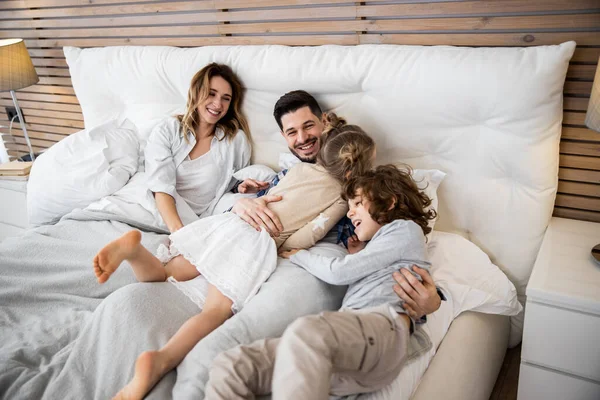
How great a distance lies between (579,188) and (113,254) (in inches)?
57.3

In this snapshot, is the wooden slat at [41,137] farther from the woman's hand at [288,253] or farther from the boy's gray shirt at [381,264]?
the boy's gray shirt at [381,264]

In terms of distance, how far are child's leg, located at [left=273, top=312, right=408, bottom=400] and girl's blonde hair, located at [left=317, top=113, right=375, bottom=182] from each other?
0.56m

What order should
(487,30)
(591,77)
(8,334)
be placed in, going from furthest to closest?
1. (487,30)
2. (591,77)
3. (8,334)

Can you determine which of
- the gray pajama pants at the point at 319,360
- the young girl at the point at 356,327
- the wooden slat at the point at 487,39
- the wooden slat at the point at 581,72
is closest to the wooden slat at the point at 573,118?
the wooden slat at the point at 581,72

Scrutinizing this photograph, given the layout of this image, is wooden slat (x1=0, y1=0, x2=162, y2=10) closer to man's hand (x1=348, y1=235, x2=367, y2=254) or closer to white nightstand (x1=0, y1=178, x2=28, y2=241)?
white nightstand (x1=0, y1=178, x2=28, y2=241)

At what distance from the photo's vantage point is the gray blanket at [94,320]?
3.66 ft

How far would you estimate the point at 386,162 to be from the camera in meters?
1.73

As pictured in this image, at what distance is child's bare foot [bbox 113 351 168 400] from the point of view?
41.4 inches

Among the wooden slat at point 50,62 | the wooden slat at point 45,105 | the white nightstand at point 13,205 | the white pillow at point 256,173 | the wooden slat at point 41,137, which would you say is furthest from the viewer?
the wooden slat at point 41,137

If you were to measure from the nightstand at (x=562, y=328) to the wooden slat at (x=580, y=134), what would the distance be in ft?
1.12

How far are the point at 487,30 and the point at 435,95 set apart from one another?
0.89 ft

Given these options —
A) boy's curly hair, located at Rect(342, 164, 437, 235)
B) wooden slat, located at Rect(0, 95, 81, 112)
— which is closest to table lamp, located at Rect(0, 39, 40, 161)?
wooden slat, located at Rect(0, 95, 81, 112)

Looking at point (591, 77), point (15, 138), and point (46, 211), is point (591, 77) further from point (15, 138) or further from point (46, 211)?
point (15, 138)

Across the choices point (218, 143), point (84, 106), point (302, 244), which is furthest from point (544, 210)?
point (84, 106)
